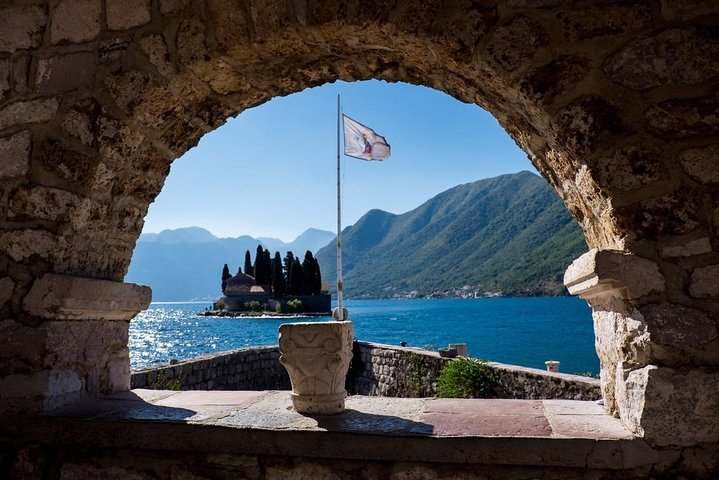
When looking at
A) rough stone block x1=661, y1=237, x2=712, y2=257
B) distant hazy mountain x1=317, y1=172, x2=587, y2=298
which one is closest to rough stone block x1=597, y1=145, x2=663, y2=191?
rough stone block x1=661, y1=237, x2=712, y2=257

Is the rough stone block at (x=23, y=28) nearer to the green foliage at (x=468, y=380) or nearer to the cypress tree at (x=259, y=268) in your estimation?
the green foliage at (x=468, y=380)

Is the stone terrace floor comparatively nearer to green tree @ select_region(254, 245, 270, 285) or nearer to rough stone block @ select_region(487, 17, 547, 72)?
rough stone block @ select_region(487, 17, 547, 72)

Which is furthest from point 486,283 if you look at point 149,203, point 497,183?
point 149,203

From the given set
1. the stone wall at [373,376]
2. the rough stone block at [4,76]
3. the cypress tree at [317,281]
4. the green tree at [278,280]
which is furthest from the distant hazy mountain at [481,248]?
the rough stone block at [4,76]

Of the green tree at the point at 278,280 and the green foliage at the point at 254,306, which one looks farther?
the green foliage at the point at 254,306

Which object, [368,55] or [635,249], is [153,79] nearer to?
[368,55]

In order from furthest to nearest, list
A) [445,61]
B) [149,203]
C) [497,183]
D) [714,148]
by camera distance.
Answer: [497,183]
[149,203]
[445,61]
[714,148]

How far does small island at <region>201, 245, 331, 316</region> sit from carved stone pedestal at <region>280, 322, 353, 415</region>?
45.4m

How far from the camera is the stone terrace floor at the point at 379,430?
→ 6.23 ft

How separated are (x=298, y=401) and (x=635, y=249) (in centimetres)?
159

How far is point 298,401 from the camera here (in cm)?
248

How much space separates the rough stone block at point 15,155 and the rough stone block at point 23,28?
504 millimetres

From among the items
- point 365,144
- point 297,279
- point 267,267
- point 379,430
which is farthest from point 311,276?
point 379,430

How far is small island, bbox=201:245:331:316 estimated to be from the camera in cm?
4991
